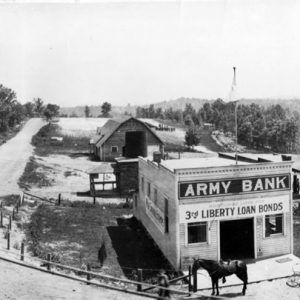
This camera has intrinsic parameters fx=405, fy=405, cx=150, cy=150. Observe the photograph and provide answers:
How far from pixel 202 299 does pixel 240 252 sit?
557 centimetres

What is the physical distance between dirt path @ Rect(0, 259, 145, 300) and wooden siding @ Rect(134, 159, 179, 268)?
4680 millimetres

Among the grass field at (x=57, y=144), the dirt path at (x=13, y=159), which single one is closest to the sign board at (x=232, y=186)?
the dirt path at (x=13, y=159)

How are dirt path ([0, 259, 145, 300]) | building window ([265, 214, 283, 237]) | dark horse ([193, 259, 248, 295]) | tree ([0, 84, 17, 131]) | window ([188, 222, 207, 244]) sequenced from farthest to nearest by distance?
tree ([0, 84, 17, 131]), building window ([265, 214, 283, 237]), window ([188, 222, 207, 244]), dark horse ([193, 259, 248, 295]), dirt path ([0, 259, 145, 300])

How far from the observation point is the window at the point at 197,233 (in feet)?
61.6

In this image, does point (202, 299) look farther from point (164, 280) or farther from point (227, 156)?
point (227, 156)

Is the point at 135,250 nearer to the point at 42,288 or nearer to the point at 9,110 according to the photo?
the point at 42,288

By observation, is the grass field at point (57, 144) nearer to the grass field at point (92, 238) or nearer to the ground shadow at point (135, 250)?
the grass field at point (92, 238)

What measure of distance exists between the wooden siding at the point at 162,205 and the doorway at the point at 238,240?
8.91 ft

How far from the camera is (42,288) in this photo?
553 inches

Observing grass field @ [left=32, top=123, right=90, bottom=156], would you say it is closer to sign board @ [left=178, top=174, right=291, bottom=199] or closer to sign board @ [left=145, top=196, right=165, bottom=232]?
sign board @ [left=145, top=196, right=165, bottom=232]

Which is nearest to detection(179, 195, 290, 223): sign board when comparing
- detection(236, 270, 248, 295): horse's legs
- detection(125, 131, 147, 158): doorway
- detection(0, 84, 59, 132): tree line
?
detection(236, 270, 248, 295): horse's legs

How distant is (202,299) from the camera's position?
592 inches

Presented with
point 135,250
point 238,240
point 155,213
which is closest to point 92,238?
point 135,250

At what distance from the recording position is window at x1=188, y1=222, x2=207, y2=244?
18.8 metres
